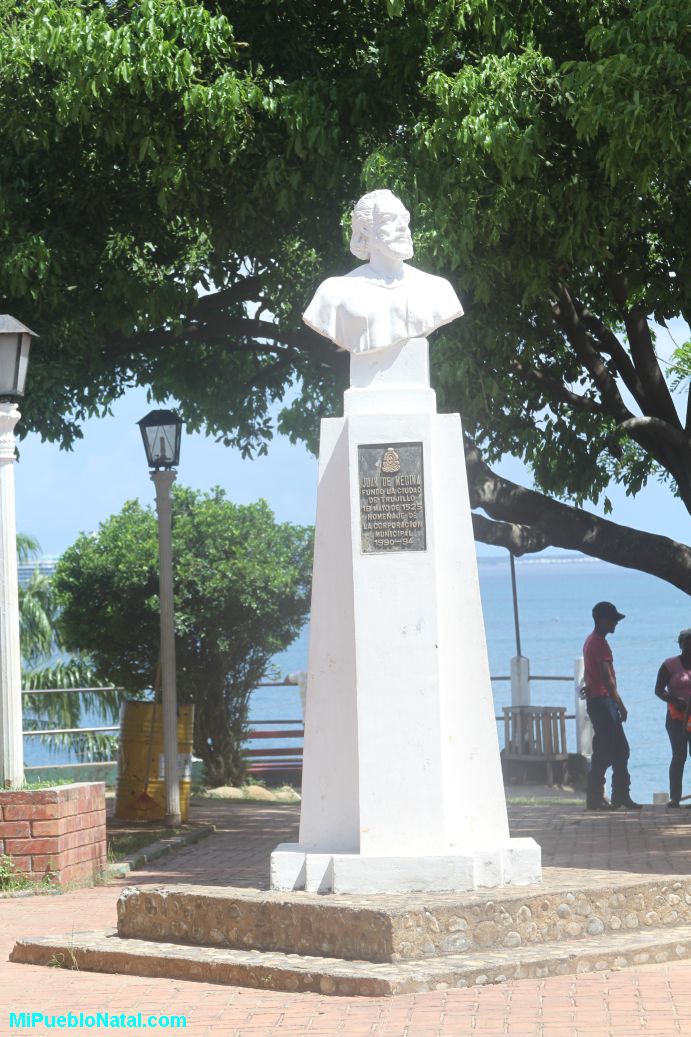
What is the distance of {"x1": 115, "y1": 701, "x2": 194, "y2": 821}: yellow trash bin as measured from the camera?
15.1 m

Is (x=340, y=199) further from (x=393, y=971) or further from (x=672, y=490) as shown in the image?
(x=393, y=971)

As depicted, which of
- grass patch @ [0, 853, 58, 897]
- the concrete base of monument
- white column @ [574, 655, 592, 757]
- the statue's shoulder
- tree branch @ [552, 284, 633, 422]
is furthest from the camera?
white column @ [574, 655, 592, 757]

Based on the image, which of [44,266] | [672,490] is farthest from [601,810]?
[44,266]

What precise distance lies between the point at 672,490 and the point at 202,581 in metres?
6.89

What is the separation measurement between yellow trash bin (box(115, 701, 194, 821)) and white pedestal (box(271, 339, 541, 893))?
7640 millimetres

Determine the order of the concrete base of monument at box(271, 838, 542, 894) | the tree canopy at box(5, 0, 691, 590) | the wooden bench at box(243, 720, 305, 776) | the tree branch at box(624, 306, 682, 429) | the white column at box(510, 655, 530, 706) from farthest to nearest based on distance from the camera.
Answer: the wooden bench at box(243, 720, 305, 776) < the white column at box(510, 655, 530, 706) < the tree branch at box(624, 306, 682, 429) < the tree canopy at box(5, 0, 691, 590) < the concrete base of monument at box(271, 838, 542, 894)

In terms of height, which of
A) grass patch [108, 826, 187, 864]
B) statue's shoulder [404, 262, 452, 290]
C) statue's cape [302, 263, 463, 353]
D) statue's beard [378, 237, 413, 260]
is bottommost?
grass patch [108, 826, 187, 864]

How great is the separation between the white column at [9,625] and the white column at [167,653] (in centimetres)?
407

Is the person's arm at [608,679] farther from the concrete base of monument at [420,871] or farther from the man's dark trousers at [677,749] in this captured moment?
the concrete base of monument at [420,871]

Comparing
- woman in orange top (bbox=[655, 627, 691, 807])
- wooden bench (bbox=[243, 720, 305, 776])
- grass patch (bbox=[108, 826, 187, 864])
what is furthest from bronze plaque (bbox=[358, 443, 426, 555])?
wooden bench (bbox=[243, 720, 305, 776])

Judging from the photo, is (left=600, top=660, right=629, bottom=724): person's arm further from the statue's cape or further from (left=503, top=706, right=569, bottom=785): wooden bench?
the statue's cape

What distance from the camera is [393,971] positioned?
6.40 metres

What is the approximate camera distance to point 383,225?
7918mm

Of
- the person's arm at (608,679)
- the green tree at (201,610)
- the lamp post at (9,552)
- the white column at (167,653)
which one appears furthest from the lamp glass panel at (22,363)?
the green tree at (201,610)
